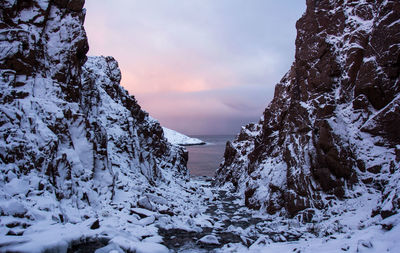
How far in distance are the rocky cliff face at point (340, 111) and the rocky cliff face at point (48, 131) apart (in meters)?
13.6

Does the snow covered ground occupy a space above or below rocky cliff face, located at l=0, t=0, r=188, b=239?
below

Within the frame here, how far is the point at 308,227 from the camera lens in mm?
17688

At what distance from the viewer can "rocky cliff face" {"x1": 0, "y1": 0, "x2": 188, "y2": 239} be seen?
508 inches

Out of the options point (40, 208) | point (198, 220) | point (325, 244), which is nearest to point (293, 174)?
point (198, 220)

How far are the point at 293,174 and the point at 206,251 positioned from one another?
12.2m

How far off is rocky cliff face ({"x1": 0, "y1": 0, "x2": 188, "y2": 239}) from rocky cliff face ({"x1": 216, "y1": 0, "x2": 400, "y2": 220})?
1356 cm

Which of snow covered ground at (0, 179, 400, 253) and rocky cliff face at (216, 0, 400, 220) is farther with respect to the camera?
rocky cliff face at (216, 0, 400, 220)

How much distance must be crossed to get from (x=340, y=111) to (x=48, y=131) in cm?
2213

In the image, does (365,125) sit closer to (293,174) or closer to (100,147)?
(293,174)

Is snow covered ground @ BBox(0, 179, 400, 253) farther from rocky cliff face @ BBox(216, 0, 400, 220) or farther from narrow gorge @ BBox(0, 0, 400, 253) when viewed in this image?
rocky cliff face @ BBox(216, 0, 400, 220)

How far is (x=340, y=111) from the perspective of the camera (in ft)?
69.5

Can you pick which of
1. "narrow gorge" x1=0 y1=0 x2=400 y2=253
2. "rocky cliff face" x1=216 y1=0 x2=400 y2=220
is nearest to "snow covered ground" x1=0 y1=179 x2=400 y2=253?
"narrow gorge" x1=0 y1=0 x2=400 y2=253

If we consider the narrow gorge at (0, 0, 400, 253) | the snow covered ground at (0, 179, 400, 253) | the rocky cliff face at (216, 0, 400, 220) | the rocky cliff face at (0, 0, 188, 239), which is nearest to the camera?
the snow covered ground at (0, 179, 400, 253)

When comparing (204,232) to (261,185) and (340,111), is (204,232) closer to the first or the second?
(261,185)
